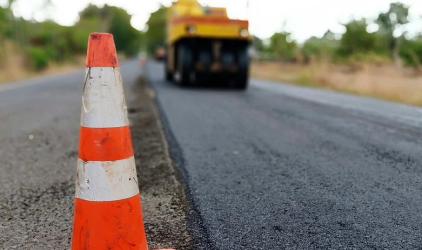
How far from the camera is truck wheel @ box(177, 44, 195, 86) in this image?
11995 millimetres

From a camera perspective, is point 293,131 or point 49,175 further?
point 293,131

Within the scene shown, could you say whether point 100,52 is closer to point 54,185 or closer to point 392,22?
point 54,185

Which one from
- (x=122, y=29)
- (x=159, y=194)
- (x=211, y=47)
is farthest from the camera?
(x=122, y=29)

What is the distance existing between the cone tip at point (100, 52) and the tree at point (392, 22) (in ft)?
125

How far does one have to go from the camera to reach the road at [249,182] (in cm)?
228

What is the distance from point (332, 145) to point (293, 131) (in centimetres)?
87

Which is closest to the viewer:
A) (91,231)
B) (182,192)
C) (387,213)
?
(91,231)

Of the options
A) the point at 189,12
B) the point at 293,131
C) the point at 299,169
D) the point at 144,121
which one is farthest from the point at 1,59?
the point at 299,169

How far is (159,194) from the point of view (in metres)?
2.96

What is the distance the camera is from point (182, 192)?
297cm

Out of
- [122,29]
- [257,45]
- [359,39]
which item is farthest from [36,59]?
[122,29]

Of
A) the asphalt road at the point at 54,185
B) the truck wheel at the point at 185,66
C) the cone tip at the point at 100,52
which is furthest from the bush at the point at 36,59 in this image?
the cone tip at the point at 100,52

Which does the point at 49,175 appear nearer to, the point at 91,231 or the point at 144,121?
the point at 91,231

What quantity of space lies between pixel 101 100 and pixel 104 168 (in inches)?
11.5
